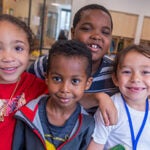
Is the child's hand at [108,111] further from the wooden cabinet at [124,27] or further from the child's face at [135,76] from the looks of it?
→ the wooden cabinet at [124,27]

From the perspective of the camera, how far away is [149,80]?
1.07 m

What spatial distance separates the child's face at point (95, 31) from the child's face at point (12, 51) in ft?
1.22

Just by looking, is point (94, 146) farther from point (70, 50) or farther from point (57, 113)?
point (70, 50)

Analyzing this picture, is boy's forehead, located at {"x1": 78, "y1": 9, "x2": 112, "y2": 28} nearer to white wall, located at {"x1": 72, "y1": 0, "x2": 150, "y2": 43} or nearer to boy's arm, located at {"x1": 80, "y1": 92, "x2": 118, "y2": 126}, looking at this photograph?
boy's arm, located at {"x1": 80, "y1": 92, "x2": 118, "y2": 126}

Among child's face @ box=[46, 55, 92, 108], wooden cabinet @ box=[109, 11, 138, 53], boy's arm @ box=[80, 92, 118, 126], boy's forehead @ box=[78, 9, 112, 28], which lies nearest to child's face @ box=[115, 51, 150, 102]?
boy's arm @ box=[80, 92, 118, 126]

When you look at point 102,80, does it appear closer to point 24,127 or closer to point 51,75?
point 51,75

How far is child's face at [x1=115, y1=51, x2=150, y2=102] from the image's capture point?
106cm

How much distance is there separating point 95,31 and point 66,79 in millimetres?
479

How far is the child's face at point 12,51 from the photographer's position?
1.04 m

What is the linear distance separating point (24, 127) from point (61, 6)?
433 cm

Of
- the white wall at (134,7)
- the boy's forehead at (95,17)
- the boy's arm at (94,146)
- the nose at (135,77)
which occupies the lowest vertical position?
the boy's arm at (94,146)

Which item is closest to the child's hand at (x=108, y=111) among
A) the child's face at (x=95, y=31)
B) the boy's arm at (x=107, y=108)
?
the boy's arm at (x=107, y=108)

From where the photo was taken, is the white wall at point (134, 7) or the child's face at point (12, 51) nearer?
the child's face at point (12, 51)

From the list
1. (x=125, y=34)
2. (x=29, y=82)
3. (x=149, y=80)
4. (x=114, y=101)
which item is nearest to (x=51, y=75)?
(x=29, y=82)
